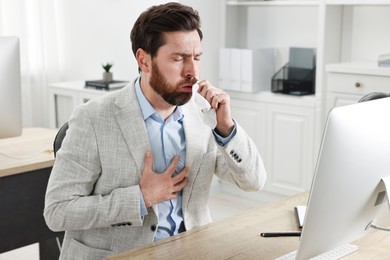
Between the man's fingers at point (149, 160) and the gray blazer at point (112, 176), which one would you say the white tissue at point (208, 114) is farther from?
the man's fingers at point (149, 160)

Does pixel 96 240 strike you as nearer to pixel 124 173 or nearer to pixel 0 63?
pixel 124 173

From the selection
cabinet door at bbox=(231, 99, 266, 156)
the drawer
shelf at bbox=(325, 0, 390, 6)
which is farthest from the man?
cabinet door at bbox=(231, 99, 266, 156)

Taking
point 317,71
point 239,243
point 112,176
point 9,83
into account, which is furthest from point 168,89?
point 317,71

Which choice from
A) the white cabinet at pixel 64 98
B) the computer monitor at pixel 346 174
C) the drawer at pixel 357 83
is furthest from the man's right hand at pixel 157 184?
the white cabinet at pixel 64 98

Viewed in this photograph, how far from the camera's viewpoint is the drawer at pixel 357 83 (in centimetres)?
381

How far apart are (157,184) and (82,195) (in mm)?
207

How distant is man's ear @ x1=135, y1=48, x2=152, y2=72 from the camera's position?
6.45ft

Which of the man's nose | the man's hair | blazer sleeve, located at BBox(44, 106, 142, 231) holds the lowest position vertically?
blazer sleeve, located at BBox(44, 106, 142, 231)

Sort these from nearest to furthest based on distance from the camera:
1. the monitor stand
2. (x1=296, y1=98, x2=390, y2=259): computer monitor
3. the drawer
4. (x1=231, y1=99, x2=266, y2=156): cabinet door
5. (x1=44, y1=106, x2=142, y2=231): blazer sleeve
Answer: (x1=296, y1=98, x2=390, y2=259): computer monitor < the monitor stand < (x1=44, y1=106, x2=142, y2=231): blazer sleeve < the drawer < (x1=231, y1=99, x2=266, y2=156): cabinet door

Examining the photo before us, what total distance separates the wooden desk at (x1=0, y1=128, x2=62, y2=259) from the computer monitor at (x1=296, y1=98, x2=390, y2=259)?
1399 mm

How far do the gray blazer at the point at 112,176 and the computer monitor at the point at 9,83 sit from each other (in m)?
0.73

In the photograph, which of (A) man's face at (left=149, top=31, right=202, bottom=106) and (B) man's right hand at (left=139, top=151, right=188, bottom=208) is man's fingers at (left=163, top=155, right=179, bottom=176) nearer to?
(B) man's right hand at (left=139, top=151, right=188, bottom=208)

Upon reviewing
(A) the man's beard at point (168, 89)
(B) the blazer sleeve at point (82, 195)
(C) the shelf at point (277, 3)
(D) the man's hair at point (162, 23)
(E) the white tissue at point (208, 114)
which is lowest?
(B) the blazer sleeve at point (82, 195)

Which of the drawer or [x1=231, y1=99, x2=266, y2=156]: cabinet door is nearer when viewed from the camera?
the drawer
